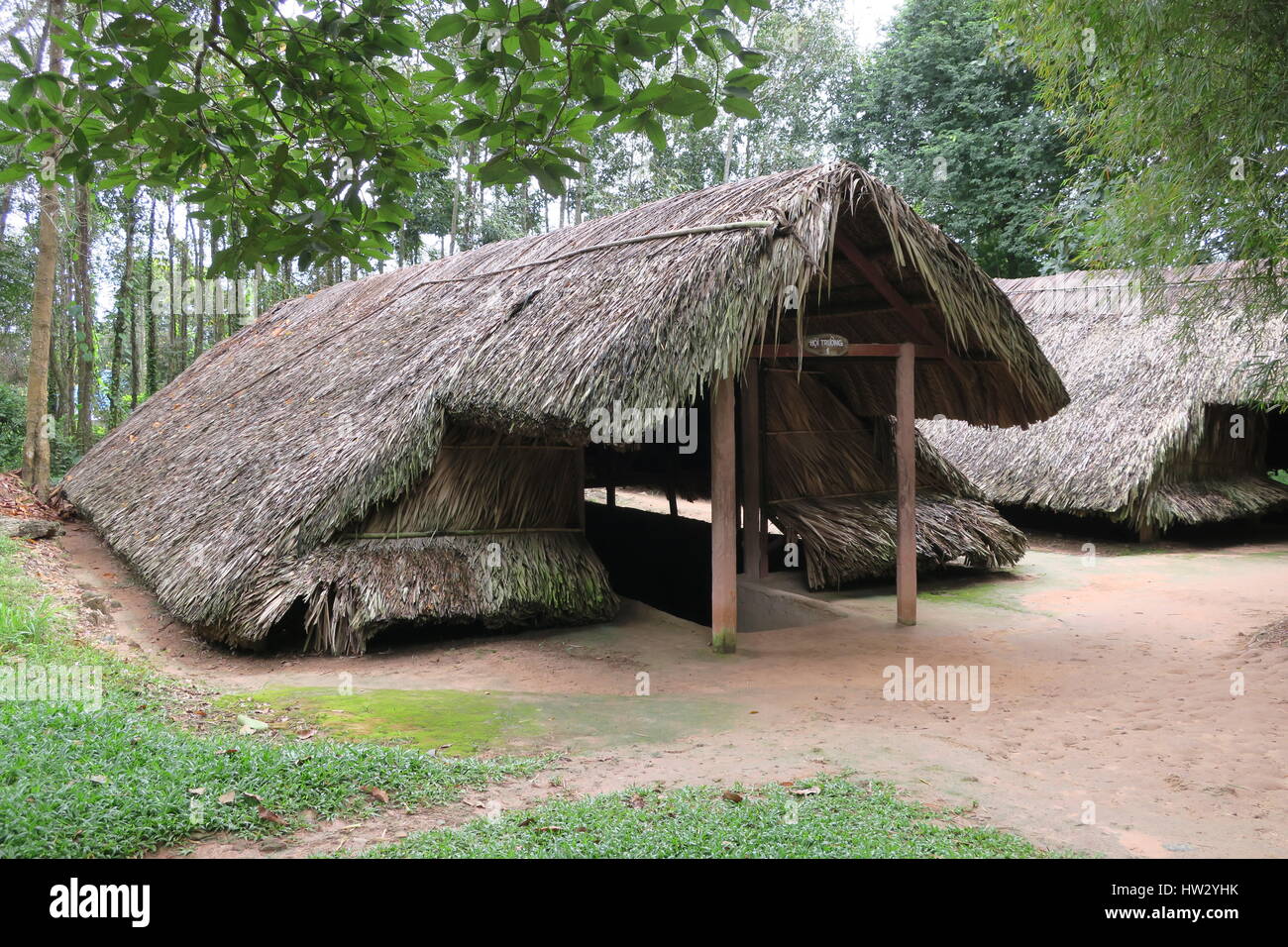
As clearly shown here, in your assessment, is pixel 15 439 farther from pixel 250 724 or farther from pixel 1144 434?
pixel 1144 434

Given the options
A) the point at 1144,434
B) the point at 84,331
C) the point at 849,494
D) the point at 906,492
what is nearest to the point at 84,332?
the point at 84,331

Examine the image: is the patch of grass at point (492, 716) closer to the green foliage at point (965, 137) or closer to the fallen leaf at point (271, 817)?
the fallen leaf at point (271, 817)

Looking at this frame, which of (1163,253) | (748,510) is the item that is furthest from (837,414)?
(1163,253)

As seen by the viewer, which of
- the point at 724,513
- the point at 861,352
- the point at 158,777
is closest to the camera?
the point at 158,777

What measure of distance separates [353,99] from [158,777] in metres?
2.69

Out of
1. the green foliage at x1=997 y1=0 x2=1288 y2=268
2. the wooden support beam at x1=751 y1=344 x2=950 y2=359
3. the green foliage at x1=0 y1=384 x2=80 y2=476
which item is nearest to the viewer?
the green foliage at x1=997 y1=0 x2=1288 y2=268

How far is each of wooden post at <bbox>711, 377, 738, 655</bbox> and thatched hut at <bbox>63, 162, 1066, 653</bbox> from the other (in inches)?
0.6

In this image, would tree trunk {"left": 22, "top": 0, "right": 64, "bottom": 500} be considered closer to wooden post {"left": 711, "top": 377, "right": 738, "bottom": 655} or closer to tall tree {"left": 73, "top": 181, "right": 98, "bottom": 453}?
tall tree {"left": 73, "top": 181, "right": 98, "bottom": 453}

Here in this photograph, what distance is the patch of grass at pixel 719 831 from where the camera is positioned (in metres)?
3.24

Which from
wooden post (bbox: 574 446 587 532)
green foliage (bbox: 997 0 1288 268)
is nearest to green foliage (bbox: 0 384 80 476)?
wooden post (bbox: 574 446 587 532)

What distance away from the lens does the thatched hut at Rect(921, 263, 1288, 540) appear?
1191 centimetres

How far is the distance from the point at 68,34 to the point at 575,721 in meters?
3.94

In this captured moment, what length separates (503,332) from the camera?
7.86 m

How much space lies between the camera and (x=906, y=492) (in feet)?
25.3
